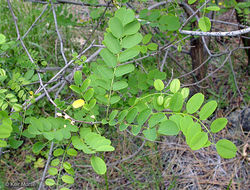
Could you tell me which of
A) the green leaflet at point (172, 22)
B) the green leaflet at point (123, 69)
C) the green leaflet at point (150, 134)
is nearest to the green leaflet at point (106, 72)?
the green leaflet at point (123, 69)

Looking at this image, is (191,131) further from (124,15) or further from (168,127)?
(124,15)

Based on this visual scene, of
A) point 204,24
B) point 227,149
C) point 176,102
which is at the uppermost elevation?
point 204,24

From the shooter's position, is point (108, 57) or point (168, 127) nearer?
point (168, 127)

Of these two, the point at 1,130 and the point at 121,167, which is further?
the point at 121,167

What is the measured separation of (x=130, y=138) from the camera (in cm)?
186

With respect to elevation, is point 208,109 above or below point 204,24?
below

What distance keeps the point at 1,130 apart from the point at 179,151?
4.72 feet

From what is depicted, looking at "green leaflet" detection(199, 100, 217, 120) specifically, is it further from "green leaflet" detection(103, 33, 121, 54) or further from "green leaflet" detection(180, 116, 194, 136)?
"green leaflet" detection(103, 33, 121, 54)

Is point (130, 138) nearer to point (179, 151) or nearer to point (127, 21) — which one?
point (179, 151)

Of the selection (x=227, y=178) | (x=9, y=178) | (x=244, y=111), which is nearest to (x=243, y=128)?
(x=244, y=111)

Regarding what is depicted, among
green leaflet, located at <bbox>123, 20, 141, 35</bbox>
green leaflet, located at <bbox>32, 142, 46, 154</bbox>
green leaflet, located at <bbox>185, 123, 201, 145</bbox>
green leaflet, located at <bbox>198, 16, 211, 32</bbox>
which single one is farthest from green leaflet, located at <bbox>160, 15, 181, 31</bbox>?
green leaflet, located at <bbox>32, 142, 46, 154</bbox>

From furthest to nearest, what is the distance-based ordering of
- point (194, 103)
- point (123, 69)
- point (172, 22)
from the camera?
point (172, 22) → point (123, 69) → point (194, 103)

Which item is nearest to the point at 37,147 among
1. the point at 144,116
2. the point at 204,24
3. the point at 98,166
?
the point at 98,166

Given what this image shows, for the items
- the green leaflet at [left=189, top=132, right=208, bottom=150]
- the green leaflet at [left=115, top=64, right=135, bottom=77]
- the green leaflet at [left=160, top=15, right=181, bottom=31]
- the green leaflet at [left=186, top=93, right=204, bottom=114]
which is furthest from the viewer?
the green leaflet at [left=160, top=15, right=181, bottom=31]
